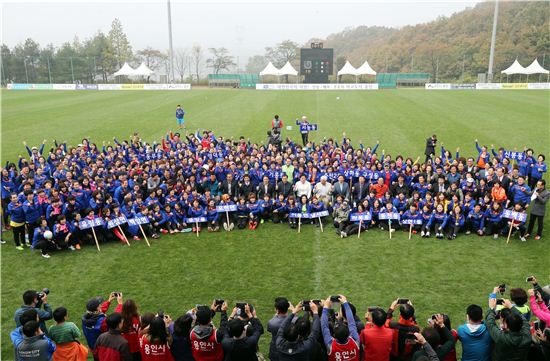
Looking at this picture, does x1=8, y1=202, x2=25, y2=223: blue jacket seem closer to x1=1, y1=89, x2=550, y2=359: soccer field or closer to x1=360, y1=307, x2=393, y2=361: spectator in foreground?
x1=1, y1=89, x2=550, y2=359: soccer field

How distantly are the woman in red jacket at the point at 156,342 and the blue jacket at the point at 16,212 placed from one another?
23.1ft

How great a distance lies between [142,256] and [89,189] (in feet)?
10.3

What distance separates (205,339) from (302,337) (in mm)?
1092

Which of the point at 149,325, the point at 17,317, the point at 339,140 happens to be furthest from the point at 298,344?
the point at 339,140

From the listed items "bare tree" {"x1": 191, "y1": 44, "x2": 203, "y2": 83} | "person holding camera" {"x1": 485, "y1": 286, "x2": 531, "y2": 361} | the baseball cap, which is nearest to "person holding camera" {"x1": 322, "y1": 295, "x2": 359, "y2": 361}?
"person holding camera" {"x1": 485, "y1": 286, "x2": 531, "y2": 361}

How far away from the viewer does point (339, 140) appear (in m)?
20.6

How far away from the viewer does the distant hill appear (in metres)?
71.5

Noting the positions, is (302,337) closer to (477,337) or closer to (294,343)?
(294,343)

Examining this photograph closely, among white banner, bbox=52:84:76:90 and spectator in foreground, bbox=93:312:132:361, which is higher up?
white banner, bbox=52:84:76:90

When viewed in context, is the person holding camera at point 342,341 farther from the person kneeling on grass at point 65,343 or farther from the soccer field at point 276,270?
the person kneeling on grass at point 65,343

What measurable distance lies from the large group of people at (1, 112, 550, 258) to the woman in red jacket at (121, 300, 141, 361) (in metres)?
5.49

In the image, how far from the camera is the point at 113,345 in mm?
4633

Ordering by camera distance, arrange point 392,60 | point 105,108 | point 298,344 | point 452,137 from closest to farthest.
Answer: point 298,344, point 452,137, point 105,108, point 392,60

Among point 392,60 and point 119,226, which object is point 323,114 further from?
point 392,60
